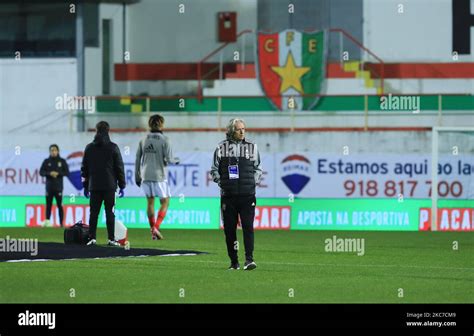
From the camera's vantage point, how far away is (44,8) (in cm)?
4909

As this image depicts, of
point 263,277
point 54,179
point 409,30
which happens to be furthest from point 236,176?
point 409,30

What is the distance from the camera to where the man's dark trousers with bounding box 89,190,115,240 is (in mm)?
23562

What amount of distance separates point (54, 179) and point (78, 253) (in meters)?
10.6

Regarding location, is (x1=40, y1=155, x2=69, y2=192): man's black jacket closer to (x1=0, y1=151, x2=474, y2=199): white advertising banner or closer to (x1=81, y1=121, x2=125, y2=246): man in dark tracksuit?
(x1=0, y1=151, x2=474, y2=199): white advertising banner

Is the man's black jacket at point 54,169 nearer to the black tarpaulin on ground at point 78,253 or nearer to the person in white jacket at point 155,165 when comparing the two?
the person in white jacket at point 155,165

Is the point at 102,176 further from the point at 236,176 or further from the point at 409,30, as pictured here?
the point at 409,30

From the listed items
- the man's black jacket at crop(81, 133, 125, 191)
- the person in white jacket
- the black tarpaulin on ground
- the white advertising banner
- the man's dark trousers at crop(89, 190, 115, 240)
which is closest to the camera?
the black tarpaulin on ground

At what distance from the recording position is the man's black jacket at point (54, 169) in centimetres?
3228

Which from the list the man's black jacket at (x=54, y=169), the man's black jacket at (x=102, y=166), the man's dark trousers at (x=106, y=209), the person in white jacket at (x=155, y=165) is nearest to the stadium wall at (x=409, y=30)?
the man's black jacket at (x=54, y=169)

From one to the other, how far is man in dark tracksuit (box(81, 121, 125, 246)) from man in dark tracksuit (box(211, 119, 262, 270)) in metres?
4.60

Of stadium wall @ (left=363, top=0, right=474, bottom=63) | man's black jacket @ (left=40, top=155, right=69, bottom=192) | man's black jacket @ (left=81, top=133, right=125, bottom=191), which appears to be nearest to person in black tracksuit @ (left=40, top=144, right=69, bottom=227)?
man's black jacket @ (left=40, top=155, right=69, bottom=192)

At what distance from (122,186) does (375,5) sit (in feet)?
84.7
